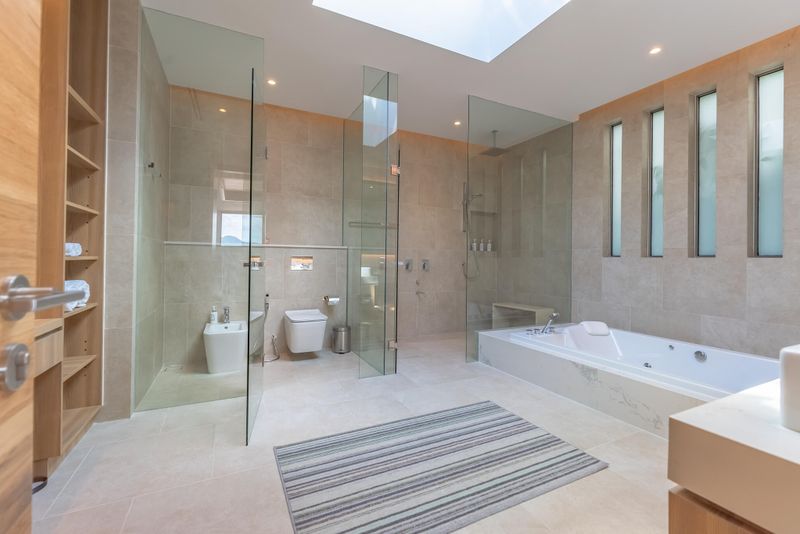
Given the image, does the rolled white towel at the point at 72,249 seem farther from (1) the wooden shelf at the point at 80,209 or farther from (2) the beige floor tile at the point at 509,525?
(2) the beige floor tile at the point at 509,525

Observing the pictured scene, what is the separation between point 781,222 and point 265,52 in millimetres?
4292

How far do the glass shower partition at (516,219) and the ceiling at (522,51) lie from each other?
343mm

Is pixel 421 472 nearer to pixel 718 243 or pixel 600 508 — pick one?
pixel 600 508

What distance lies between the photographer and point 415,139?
4781 millimetres

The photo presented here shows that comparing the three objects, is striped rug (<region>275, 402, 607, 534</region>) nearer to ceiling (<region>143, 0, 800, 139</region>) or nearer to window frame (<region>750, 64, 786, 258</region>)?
window frame (<region>750, 64, 786, 258</region>)

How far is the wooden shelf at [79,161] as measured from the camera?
1872 millimetres

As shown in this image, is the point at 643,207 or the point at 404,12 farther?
the point at 643,207

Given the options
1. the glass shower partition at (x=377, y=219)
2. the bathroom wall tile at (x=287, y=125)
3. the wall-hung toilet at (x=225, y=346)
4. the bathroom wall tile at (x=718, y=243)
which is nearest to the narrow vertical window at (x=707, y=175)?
the bathroom wall tile at (x=718, y=243)

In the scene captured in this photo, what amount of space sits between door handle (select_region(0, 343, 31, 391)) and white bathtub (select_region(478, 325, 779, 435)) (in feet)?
9.19

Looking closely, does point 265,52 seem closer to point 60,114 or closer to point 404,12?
point 404,12

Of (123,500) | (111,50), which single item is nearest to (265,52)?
(111,50)

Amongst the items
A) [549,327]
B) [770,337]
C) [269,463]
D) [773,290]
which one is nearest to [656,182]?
[773,290]

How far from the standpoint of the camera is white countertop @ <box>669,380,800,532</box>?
535 millimetres

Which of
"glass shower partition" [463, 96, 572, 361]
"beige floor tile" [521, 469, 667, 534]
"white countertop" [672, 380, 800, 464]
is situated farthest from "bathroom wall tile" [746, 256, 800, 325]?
"white countertop" [672, 380, 800, 464]
